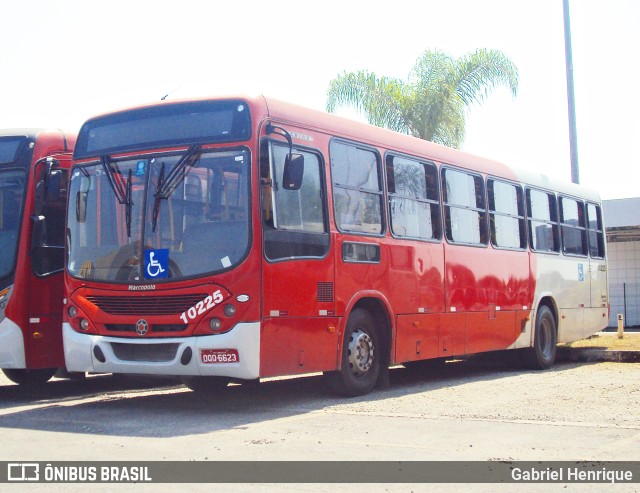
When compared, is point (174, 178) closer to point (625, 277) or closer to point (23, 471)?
point (23, 471)

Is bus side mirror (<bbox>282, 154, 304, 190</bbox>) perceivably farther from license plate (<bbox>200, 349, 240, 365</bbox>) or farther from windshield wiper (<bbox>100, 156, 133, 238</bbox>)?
license plate (<bbox>200, 349, 240, 365</bbox>)

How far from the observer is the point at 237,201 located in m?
10.5

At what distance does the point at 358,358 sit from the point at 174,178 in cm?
321

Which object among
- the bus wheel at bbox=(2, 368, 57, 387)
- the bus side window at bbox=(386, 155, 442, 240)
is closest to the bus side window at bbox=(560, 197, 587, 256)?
the bus side window at bbox=(386, 155, 442, 240)

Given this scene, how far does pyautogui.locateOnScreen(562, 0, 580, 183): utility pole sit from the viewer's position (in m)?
24.4

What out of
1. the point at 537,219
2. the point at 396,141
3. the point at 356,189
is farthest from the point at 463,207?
the point at 356,189

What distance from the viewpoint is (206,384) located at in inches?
505

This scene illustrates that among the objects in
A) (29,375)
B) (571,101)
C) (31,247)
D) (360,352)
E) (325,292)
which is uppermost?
(571,101)

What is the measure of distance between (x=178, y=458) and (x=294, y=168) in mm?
3995

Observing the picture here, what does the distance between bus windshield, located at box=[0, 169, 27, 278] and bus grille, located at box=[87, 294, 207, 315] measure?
1640mm

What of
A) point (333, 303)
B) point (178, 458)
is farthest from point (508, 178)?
point (178, 458)

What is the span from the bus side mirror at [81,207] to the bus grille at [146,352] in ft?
5.08

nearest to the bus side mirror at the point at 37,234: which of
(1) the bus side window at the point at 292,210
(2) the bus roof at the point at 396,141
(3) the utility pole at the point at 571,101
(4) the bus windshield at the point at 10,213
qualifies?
(4) the bus windshield at the point at 10,213

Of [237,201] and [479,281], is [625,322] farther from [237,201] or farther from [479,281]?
[237,201]
